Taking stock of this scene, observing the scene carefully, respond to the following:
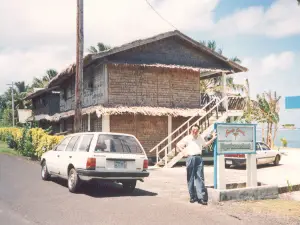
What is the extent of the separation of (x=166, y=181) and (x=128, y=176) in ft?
11.7

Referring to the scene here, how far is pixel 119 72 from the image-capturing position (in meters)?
20.1

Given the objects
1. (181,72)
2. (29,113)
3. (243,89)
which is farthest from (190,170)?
(29,113)

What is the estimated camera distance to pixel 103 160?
362 inches

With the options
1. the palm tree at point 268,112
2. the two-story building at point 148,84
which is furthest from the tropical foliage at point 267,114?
the two-story building at point 148,84

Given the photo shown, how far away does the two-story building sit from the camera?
64.5ft

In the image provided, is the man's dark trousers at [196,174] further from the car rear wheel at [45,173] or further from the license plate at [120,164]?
the car rear wheel at [45,173]

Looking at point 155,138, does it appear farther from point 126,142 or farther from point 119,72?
point 126,142

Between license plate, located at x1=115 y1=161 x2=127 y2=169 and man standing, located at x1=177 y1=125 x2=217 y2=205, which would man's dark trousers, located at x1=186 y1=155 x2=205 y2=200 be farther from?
license plate, located at x1=115 y1=161 x2=127 y2=169

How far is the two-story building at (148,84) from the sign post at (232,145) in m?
9.50

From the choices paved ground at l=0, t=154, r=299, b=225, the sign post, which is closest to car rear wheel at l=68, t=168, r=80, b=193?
Result: paved ground at l=0, t=154, r=299, b=225

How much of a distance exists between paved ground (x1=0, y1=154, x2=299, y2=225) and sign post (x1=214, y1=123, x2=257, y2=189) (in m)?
1.01

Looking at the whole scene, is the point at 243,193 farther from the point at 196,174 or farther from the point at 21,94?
the point at 21,94

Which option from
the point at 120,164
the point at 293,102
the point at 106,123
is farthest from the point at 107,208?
the point at 106,123

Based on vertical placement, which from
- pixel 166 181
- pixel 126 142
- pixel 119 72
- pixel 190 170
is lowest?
pixel 166 181
